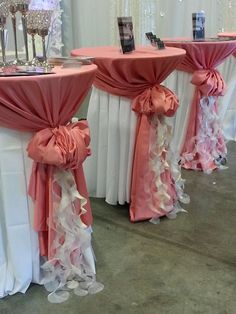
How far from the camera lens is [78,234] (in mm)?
1611

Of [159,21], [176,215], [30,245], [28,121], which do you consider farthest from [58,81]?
[159,21]

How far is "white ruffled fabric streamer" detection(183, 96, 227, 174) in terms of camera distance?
2785 millimetres

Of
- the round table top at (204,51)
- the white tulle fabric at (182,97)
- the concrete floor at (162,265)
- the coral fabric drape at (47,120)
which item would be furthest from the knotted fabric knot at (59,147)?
the round table top at (204,51)

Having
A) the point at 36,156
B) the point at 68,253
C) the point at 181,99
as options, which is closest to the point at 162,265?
the point at 68,253

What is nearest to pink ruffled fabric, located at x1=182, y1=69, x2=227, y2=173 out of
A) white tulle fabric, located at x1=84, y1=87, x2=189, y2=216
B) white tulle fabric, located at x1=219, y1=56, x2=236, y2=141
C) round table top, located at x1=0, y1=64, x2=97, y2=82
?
white tulle fabric, located at x1=219, y1=56, x2=236, y2=141

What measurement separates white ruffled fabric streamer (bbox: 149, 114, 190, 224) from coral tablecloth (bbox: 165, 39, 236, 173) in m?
0.62

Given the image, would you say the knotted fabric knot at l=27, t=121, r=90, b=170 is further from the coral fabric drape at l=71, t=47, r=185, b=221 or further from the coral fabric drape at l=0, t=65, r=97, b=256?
the coral fabric drape at l=71, t=47, r=185, b=221

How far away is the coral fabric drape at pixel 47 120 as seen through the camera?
1.36m

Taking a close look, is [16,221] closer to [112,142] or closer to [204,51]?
[112,142]

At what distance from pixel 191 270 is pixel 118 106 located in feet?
2.98

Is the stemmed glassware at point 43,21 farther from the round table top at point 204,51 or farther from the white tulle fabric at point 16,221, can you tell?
the round table top at point 204,51

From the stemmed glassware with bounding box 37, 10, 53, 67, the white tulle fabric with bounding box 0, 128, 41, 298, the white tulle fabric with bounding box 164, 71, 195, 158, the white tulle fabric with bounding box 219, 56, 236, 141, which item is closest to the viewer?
the white tulle fabric with bounding box 0, 128, 41, 298

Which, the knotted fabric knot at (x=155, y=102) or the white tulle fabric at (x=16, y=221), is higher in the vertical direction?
the knotted fabric knot at (x=155, y=102)

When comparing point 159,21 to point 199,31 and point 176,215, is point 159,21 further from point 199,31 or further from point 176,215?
point 176,215
